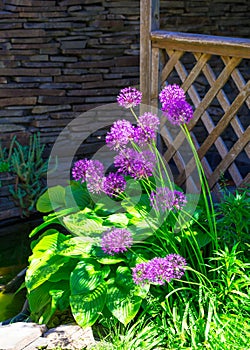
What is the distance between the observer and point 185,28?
7293 millimetres

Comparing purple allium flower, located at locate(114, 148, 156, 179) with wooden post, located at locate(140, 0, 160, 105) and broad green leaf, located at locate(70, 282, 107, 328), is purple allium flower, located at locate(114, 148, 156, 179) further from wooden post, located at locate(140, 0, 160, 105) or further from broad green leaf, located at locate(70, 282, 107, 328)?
wooden post, located at locate(140, 0, 160, 105)

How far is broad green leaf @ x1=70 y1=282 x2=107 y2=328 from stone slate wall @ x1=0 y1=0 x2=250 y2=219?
299cm

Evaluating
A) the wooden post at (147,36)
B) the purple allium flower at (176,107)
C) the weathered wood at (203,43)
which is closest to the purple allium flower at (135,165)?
the purple allium flower at (176,107)

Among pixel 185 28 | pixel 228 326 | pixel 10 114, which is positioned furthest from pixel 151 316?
pixel 185 28

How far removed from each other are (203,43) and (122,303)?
1647 millimetres

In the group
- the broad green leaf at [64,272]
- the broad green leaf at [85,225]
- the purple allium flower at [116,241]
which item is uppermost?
the purple allium flower at [116,241]

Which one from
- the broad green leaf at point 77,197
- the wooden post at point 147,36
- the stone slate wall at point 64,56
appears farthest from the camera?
the stone slate wall at point 64,56

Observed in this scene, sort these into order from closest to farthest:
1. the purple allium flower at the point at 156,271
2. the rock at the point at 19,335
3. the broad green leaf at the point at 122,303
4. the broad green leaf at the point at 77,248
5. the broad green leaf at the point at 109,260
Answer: the purple allium flower at the point at 156,271
the rock at the point at 19,335
the broad green leaf at the point at 122,303
the broad green leaf at the point at 109,260
the broad green leaf at the point at 77,248

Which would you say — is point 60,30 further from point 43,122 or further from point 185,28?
point 185,28

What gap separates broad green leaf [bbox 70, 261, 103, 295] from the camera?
11.6 feet

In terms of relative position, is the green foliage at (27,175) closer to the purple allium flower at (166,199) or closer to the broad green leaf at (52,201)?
the broad green leaf at (52,201)

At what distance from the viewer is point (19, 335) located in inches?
134

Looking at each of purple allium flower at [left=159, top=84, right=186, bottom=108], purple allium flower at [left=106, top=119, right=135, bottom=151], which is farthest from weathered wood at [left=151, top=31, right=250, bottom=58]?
purple allium flower at [left=106, top=119, right=135, bottom=151]

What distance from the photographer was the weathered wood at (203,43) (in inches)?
153
